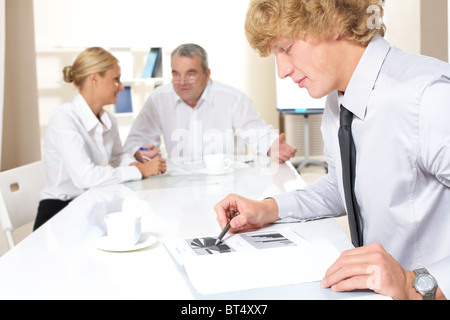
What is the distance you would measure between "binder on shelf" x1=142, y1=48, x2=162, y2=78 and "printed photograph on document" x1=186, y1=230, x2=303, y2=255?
4.82 meters

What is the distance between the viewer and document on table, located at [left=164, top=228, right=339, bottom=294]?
2.81 feet

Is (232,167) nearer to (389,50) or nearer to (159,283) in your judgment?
(389,50)

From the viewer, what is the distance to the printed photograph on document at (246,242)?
41.2 inches

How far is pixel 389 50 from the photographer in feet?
3.61

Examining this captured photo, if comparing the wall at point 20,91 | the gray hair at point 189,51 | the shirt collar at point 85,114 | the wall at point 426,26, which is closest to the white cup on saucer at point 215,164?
the shirt collar at point 85,114


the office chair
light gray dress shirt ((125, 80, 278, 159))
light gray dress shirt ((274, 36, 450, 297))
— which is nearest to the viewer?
light gray dress shirt ((274, 36, 450, 297))

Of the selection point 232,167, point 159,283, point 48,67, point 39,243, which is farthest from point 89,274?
point 48,67

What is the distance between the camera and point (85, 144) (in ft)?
8.02

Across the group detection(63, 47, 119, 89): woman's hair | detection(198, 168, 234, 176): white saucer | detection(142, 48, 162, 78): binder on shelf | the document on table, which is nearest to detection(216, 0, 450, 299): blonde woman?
the document on table

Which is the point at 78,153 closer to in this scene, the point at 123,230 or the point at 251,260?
the point at 123,230

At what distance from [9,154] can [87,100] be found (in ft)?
12.3

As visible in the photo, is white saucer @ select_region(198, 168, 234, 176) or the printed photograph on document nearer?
the printed photograph on document

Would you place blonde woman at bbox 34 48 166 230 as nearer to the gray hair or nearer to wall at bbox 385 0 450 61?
the gray hair
